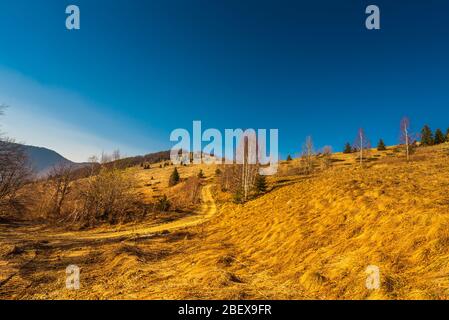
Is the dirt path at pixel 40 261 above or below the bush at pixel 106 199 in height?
below

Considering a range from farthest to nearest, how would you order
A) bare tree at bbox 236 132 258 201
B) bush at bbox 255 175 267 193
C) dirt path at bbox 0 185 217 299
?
bare tree at bbox 236 132 258 201, bush at bbox 255 175 267 193, dirt path at bbox 0 185 217 299

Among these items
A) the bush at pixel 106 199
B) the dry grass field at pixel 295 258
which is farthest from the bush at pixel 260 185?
the bush at pixel 106 199

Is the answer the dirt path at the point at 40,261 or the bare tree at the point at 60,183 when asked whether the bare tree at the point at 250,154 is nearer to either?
the dirt path at the point at 40,261

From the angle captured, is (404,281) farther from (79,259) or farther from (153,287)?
(79,259)

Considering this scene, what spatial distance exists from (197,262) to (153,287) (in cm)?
320

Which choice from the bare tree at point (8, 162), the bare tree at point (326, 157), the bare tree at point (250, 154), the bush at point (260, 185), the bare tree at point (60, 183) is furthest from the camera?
the bare tree at point (326, 157)

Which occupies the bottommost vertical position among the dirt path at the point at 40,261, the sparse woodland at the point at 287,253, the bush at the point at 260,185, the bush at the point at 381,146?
the dirt path at the point at 40,261

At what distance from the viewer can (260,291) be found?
25.7ft

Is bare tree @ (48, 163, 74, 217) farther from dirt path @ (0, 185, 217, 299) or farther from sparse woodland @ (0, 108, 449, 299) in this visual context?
dirt path @ (0, 185, 217, 299)

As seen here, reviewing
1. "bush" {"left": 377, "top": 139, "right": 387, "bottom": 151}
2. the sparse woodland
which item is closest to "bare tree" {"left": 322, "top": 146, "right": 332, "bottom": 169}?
"bush" {"left": 377, "top": 139, "right": 387, "bottom": 151}

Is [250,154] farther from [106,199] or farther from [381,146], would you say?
[381,146]

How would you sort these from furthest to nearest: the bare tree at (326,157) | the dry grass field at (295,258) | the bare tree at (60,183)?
A: 1. the bare tree at (326,157)
2. the bare tree at (60,183)
3. the dry grass field at (295,258)

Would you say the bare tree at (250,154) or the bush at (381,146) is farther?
the bush at (381,146)

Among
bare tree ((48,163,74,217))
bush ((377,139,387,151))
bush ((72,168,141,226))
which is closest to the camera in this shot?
bush ((72,168,141,226))
